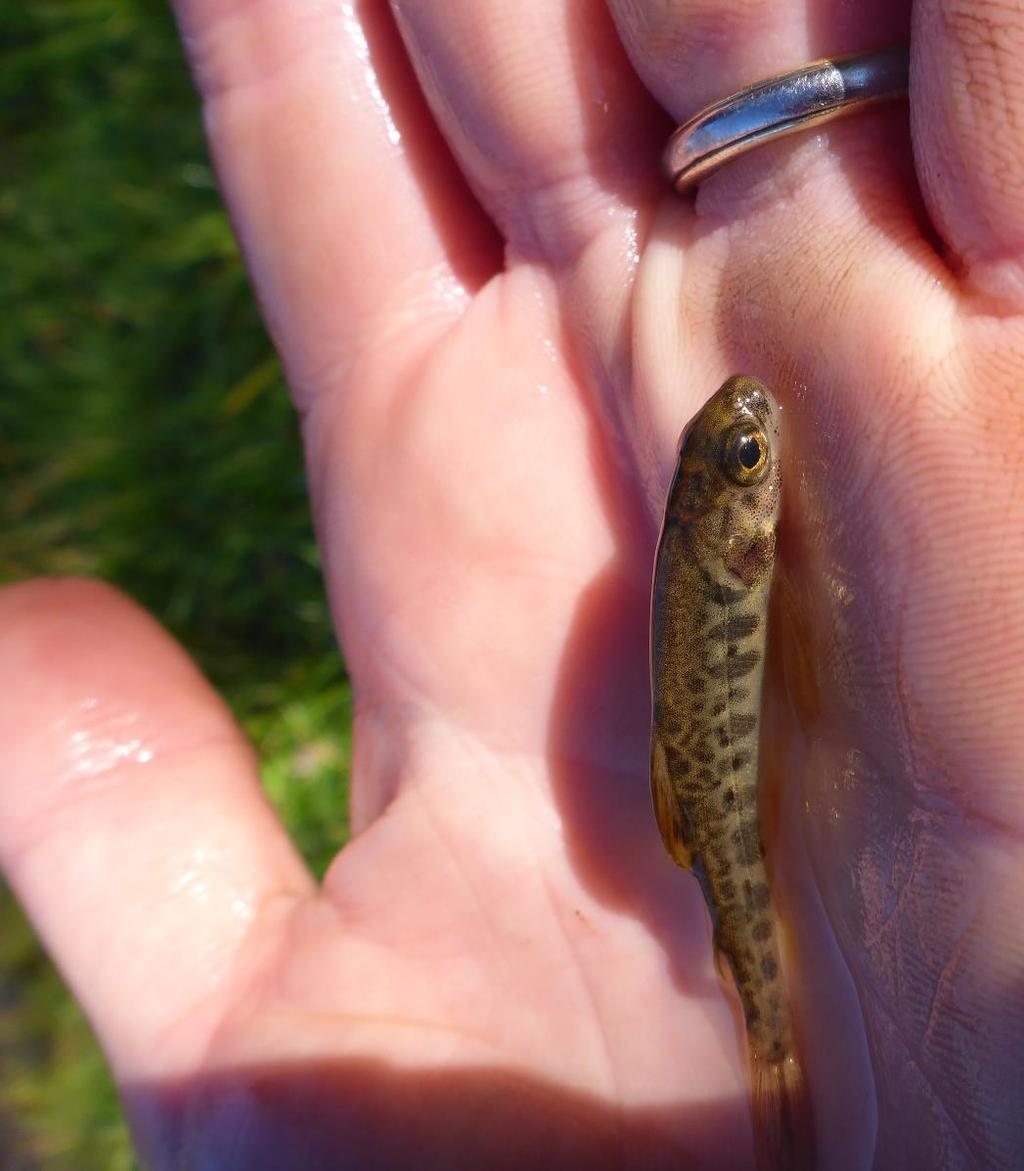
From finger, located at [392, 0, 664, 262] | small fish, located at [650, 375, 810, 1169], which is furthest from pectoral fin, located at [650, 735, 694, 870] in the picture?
finger, located at [392, 0, 664, 262]

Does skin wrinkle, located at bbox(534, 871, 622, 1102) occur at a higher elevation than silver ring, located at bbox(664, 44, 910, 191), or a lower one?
lower

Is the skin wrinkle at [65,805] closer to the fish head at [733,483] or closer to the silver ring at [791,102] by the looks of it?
the fish head at [733,483]

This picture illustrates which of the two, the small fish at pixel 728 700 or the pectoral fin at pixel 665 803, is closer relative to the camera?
the small fish at pixel 728 700

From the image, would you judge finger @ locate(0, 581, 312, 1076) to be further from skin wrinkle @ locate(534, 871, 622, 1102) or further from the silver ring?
the silver ring

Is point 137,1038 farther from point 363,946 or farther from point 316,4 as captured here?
point 316,4

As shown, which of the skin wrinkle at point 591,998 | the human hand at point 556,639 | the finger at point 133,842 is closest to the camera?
the human hand at point 556,639

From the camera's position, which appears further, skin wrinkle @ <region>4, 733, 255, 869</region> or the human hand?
skin wrinkle @ <region>4, 733, 255, 869</region>

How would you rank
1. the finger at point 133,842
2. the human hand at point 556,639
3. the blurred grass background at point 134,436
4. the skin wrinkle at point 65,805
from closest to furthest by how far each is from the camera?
1. the human hand at point 556,639
2. the finger at point 133,842
3. the skin wrinkle at point 65,805
4. the blurred grass background at point 134,436

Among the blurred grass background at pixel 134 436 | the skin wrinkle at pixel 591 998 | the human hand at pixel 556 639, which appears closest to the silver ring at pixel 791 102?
the human hand at pixel 556 639

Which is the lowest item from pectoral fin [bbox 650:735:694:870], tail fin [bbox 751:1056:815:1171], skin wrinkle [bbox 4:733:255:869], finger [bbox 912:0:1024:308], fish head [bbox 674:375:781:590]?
tail fin [bbox 751:1056:815:1171]
